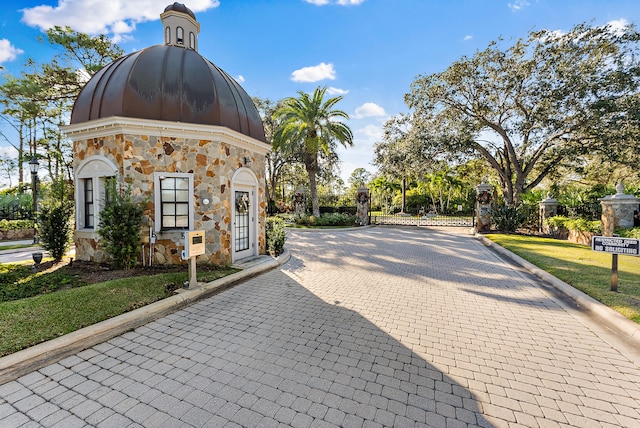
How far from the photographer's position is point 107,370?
3521mm

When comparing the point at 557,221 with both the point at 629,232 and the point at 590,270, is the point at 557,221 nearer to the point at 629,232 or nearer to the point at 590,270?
the point at 629,232

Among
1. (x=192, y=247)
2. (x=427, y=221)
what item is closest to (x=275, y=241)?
(x=192, y=247)

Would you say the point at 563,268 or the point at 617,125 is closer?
the point at 563,268

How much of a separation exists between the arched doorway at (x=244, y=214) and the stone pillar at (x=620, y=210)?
14465 mm

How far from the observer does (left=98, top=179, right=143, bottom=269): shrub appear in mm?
7160

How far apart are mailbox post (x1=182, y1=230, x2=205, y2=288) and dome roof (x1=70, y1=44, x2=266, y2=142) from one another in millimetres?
3787

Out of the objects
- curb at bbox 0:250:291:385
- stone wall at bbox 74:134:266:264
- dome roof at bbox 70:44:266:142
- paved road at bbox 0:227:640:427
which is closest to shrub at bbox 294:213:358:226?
dome roof at bbox 70:44:266:142

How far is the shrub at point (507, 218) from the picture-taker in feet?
55.0

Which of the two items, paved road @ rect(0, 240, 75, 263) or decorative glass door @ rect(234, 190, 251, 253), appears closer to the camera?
decorative glass door @ rect(234, 190, 251, 253)

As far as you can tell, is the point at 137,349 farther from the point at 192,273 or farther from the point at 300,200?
the point at 300,200

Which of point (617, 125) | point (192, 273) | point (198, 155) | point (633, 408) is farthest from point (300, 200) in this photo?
point (633, 408)

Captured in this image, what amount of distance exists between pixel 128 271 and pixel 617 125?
22945 mm

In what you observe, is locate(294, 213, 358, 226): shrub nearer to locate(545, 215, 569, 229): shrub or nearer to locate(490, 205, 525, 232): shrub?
locate(490, 205, 525, 232): shrub

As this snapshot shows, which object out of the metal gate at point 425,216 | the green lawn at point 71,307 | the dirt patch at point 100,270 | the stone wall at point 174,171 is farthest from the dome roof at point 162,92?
the metal gate at point 425,216
